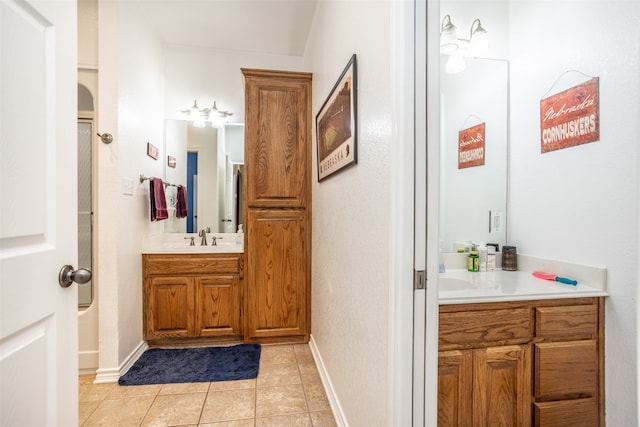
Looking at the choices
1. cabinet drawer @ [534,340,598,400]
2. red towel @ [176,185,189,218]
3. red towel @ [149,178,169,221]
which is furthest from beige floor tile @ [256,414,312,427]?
red towel @ [176,185,189,218]

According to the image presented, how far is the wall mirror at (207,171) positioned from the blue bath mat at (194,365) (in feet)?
3.64

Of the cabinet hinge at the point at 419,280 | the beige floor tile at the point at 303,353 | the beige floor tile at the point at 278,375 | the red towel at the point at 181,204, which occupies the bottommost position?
the beige floor tile at the point at 303,353

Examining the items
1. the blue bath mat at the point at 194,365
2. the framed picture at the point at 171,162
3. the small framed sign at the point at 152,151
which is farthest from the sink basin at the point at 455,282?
the framed picture at the point at 171,162

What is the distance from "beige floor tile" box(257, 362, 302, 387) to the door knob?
1.48 metres

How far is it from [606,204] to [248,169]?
7.40ft

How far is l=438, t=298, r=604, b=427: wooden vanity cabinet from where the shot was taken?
1.22 m

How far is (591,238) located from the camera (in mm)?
1394

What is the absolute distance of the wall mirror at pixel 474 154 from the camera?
73.2 inches

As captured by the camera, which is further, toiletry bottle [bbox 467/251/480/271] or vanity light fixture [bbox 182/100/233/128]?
vanity light fixture [bbox 182/100/233/128]

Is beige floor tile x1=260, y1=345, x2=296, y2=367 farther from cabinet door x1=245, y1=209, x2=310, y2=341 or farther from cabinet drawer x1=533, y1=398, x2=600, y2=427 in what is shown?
cabinet drawer x1=533, y1=398, x2=600, y2=427

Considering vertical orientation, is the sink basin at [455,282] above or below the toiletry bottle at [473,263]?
below

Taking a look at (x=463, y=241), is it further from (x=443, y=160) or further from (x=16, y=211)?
(x=16, y=211)

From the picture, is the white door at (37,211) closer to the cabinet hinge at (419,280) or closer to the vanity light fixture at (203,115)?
the cabinet hinge at (419,280)

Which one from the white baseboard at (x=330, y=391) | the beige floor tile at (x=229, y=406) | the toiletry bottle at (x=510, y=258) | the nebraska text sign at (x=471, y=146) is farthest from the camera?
the nebraska text sign at (x=471, y=146)
